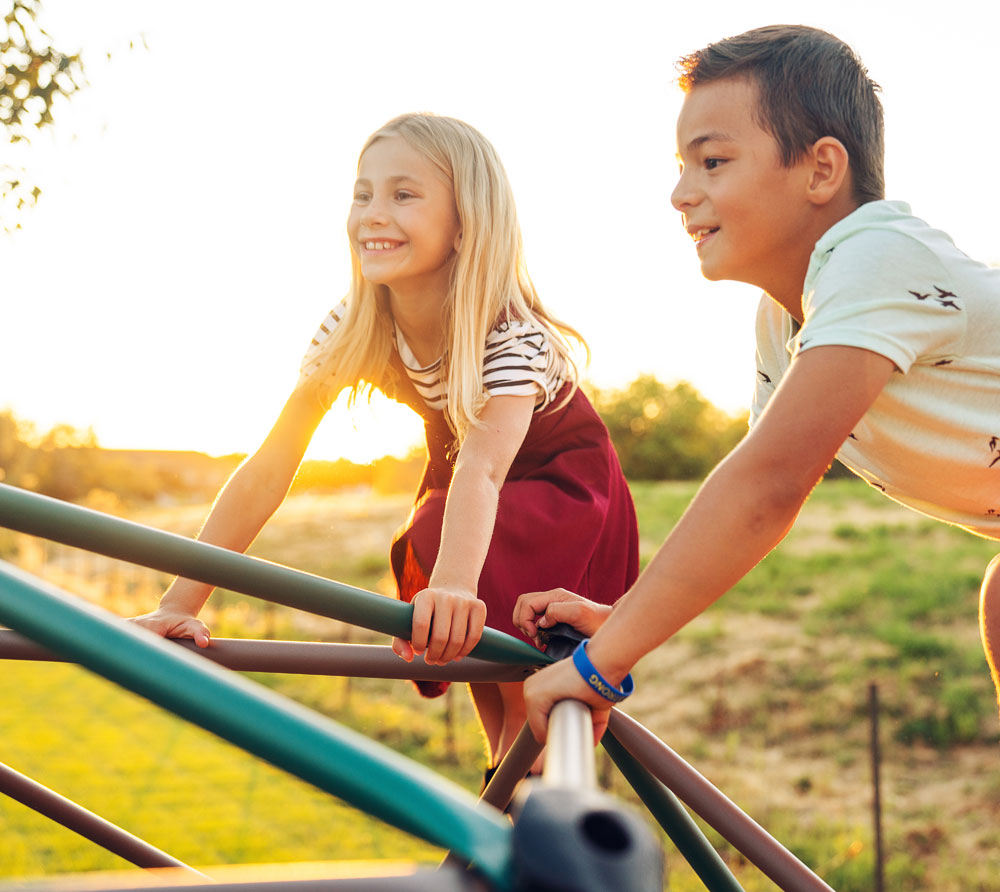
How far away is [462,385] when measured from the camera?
145 centimetres

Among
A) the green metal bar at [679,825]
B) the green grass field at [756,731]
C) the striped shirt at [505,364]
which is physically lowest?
the green grass field at [756,731]

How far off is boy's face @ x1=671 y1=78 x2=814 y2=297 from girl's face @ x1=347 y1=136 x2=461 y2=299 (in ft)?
1.64

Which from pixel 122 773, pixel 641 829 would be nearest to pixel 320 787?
pixel 641 829

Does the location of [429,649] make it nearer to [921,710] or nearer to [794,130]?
[794,130]

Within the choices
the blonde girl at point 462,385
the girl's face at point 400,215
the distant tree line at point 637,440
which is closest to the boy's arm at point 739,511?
the blonde girl at point 462,385

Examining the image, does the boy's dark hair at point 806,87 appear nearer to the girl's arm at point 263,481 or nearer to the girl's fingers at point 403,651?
the girl's fingers at point 403,651

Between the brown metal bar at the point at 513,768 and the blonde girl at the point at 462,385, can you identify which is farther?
the blonde girl at the point at 462,385

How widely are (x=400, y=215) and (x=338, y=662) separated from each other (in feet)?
2.41

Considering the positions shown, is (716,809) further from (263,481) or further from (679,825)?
(263,481)

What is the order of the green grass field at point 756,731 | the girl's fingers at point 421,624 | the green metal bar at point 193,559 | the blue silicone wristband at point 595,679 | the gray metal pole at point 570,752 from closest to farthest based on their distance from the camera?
the gray metal pole at point 570,752
the green metal bar at point 193,559
the blue silicone wristband at point 595,679
the girl's fingers at point 421,624
the green grass field at point 756,731

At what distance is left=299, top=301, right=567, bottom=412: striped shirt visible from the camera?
1461mm

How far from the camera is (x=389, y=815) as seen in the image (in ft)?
1.33

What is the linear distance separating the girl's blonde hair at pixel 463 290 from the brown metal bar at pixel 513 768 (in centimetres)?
53

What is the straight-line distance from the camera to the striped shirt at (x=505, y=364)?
57.5 inches
